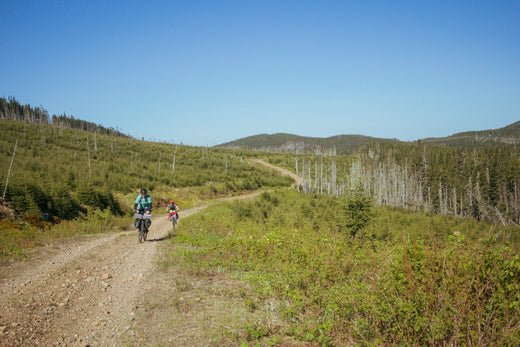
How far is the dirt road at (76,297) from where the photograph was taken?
16.0 ft

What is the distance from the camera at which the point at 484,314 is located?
373 cm

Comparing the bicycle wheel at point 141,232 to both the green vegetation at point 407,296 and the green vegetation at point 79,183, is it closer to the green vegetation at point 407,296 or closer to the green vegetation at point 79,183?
the green vegetation at point 79,183

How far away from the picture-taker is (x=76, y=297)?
21.2 ft

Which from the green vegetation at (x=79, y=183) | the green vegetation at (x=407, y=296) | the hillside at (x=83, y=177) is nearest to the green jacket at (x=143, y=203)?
A: the green vegetation at (x=79, y=183)

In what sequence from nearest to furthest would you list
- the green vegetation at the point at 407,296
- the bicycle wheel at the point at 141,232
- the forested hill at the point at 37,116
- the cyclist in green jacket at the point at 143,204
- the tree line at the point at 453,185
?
the green vegetation at the point at 407,296 → the cyclist in green jacket at the point at 143,204 → the bicycle wheel at the point at 141,232 → the tree line at the point at 453,185 → the forested hill at the point at 37,116

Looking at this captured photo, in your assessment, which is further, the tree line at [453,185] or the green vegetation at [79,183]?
the tree line at [453,185]

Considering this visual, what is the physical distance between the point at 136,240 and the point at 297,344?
10495mm

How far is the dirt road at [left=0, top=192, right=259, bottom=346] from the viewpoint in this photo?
486 cm

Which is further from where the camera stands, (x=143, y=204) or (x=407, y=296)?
(x=143, y=204)

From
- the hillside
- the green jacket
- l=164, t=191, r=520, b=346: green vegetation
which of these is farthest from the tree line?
l=164, t=191, r=520, b=346: green vegetation

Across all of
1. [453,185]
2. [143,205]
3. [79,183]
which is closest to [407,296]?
[143,205]

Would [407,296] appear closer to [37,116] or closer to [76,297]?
[76,297]

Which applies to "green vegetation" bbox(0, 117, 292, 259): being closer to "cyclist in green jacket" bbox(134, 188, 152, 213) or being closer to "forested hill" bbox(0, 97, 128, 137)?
"cyclist in green jacket" bbox(134, 188, 152, 213)

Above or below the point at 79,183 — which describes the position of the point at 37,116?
above
